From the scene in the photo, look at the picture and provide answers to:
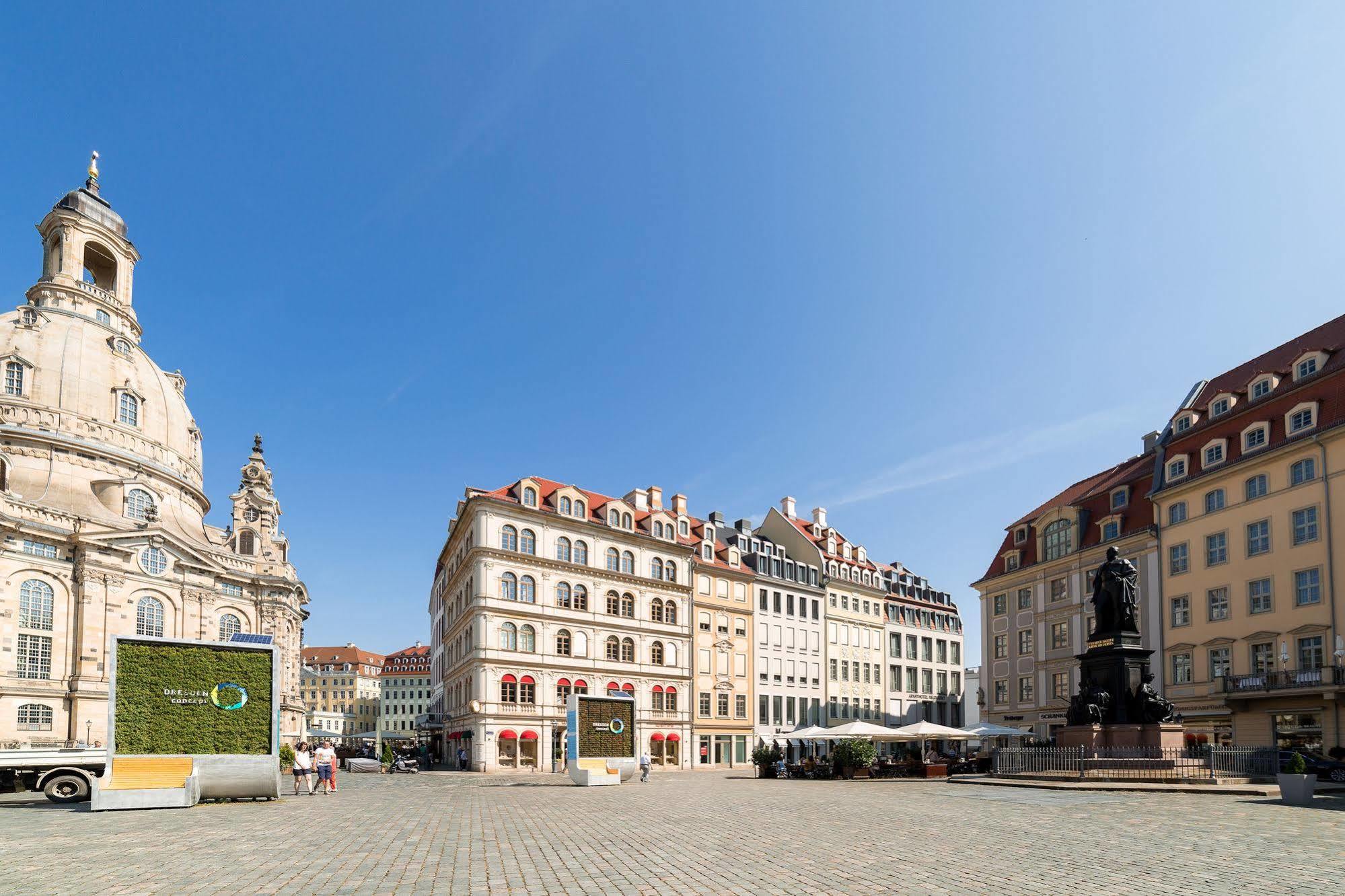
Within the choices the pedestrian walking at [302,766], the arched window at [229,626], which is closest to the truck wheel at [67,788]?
the pedestrian walking at [302,766]

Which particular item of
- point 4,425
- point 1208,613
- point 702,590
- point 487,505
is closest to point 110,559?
point 4,425

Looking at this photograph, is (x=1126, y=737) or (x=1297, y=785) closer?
(x=1297, y=785)

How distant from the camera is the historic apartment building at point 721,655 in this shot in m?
72.1

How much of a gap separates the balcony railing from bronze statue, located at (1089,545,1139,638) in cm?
1341

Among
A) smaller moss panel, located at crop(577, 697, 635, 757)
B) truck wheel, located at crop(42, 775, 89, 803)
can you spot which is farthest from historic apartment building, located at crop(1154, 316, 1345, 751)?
truck wheel, located at crop(42, 775, 89, 803)

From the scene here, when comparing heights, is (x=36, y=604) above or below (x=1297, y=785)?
above

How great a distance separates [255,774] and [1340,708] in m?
41.5

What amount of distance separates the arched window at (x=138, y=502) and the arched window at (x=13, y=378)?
1028 centimetres

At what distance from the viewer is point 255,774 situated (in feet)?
84.8

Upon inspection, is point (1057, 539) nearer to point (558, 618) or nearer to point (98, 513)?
point (558, 618)

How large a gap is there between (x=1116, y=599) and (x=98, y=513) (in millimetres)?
64830

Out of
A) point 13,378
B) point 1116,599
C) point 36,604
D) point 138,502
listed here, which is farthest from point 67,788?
point 13,378

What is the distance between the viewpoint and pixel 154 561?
68.7 m

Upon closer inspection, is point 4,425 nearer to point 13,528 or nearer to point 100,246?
point 13,528
